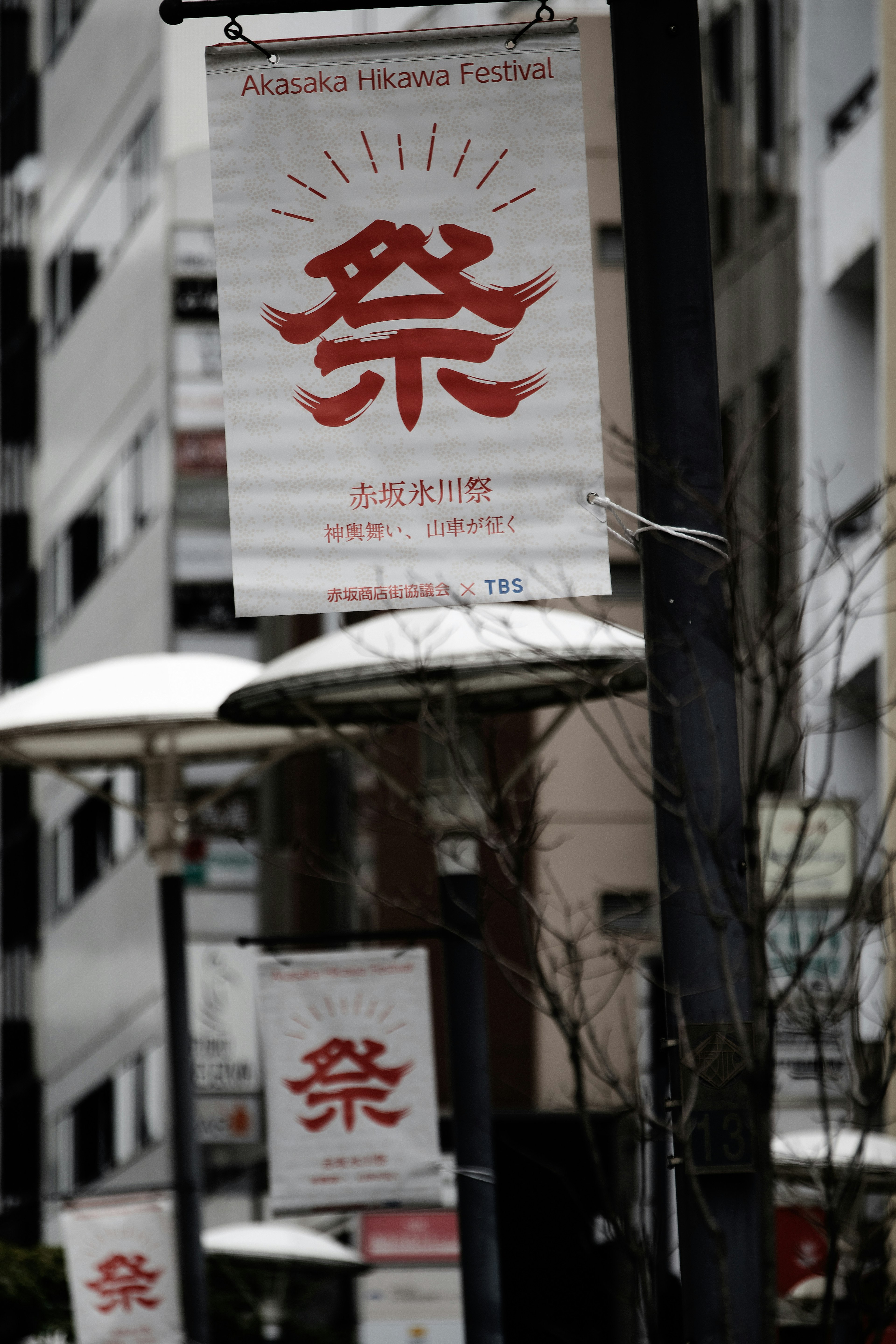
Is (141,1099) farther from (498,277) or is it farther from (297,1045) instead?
(498,277)

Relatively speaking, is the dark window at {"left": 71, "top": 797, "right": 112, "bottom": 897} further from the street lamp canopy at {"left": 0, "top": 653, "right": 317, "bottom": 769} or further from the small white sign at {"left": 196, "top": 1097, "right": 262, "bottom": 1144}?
the street lamp canopy at {"left": 0, "top": 653, "right": 317, "bottom": 769}

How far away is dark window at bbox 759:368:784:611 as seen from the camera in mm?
5840

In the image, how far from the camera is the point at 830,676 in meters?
22.4

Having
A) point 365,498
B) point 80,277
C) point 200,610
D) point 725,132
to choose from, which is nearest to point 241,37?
point 365,498

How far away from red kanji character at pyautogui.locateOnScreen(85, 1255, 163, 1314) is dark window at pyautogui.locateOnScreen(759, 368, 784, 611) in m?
6.06

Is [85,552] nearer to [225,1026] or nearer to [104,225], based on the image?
[104,225]

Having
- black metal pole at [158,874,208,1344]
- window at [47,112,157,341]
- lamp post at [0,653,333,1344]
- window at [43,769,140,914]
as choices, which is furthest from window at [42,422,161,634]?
black metal pole at [158,874,208,1344]

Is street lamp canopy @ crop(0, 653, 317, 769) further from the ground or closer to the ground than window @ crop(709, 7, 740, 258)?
closer to the ground

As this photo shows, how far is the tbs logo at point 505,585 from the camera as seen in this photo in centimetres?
574

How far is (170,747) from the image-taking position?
12.6m

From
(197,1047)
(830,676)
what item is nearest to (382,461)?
(830,676)

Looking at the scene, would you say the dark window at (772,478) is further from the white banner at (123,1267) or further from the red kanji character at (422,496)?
the white banner at (123,1267)

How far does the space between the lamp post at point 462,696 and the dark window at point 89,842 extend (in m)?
25.0

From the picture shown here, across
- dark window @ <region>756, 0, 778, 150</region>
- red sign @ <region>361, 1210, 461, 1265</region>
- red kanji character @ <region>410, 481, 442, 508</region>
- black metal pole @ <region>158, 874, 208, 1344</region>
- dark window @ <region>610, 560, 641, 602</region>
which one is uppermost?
dark window @ <region>756, 0, 778, 150</region>
